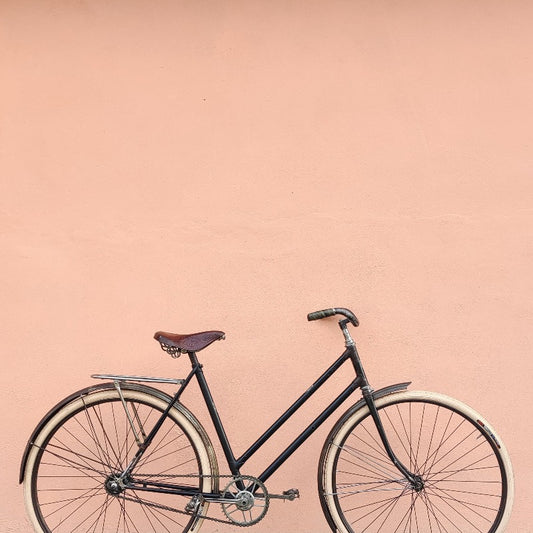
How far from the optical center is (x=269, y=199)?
12.9ft

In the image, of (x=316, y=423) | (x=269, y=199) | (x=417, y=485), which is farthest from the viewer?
(x=269, y=199)

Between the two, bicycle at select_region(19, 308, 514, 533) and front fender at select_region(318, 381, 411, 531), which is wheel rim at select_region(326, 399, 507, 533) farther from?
front fender at select_region(318, 381, 411, 531)

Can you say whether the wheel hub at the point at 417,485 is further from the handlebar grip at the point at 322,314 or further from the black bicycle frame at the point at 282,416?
the handlebar grip at the point at 322,314

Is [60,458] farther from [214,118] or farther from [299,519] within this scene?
[214,118]

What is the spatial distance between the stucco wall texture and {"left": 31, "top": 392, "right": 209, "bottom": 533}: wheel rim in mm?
202

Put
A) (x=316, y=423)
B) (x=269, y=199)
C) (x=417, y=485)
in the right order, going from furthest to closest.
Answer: (x=269, y=199) → (x=316, y=423) → (x=417, y=485)

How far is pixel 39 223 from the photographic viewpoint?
3.97 meters

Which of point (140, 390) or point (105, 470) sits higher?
point (140, 390)

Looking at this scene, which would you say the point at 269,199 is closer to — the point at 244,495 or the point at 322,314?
the point at 322,314

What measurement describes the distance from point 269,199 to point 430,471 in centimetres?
169

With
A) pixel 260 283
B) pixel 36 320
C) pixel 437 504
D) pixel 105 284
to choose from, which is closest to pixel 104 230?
pixel 105 284

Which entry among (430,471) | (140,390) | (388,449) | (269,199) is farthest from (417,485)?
(269,199)

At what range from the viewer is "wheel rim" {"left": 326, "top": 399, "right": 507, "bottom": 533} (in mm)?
3953

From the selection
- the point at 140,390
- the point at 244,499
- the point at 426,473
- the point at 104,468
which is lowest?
the point at 426,473
